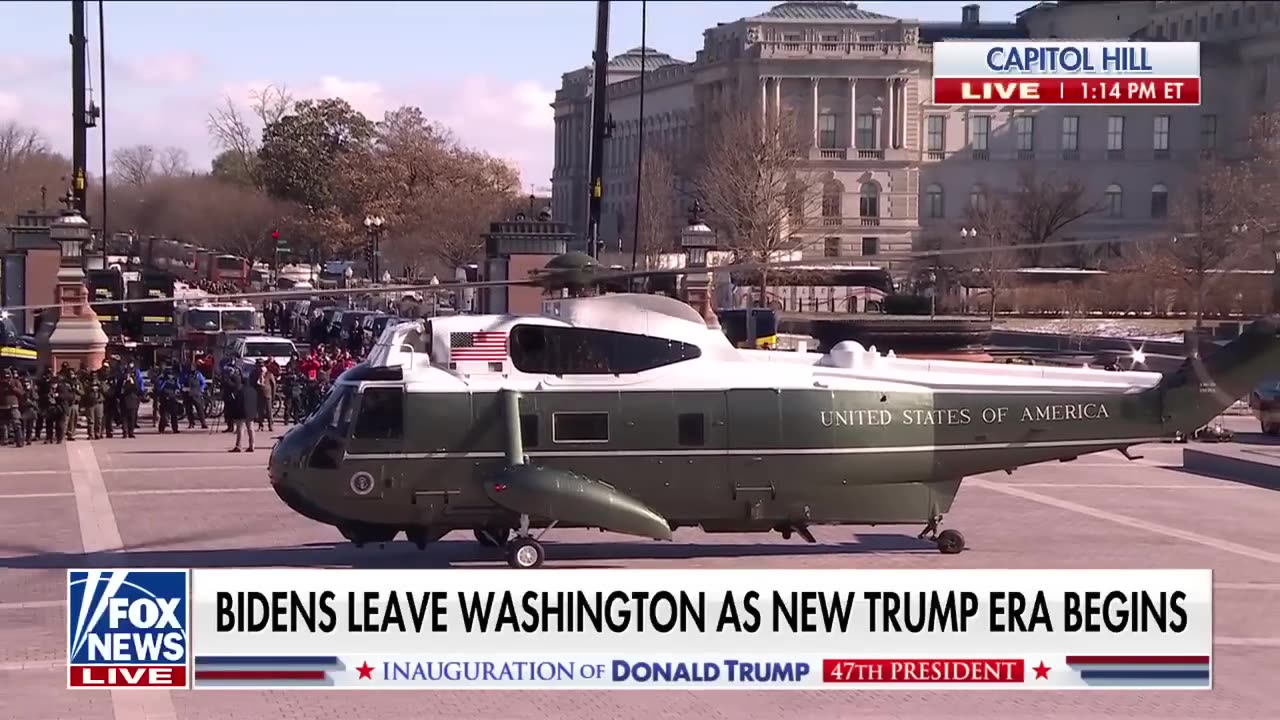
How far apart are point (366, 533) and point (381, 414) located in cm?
125

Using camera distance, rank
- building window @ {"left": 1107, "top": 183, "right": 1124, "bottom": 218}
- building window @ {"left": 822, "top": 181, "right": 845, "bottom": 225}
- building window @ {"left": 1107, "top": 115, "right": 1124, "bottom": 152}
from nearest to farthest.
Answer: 1. building window @ {"left": 1107, "top": 115, "right": 1124, "bottom": 152}
2. building window @ {"left": 822, "top": 181, "right": 845, "bottom": 225}
3. building window @ {"left": 1107, "top": 183, "right": 1124, "bottom": 218}

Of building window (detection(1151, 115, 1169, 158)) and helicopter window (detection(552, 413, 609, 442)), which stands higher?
building window (detection(1151, 115, 1169, 158))

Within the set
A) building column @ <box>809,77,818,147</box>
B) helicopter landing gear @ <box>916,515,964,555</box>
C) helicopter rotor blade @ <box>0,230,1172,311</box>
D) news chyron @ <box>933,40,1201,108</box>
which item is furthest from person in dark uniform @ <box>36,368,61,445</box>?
building column @ <box>809,77,818,147</box>

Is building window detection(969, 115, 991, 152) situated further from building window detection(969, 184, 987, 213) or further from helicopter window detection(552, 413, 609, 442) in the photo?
helicopter window detection(552, 413, 609, 442)

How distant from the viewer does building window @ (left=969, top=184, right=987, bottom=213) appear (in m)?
→ 99.0

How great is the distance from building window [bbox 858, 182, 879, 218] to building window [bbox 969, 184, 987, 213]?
5.75 metres

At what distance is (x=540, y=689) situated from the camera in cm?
1247

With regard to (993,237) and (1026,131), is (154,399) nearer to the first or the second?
(993,237)

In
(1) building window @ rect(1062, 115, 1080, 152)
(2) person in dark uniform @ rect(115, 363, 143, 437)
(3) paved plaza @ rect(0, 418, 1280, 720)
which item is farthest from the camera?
(1) building window @ rect(1062, 115, 1080, 152)

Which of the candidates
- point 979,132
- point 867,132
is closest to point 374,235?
point 867,132

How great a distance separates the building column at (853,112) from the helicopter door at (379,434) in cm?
8990

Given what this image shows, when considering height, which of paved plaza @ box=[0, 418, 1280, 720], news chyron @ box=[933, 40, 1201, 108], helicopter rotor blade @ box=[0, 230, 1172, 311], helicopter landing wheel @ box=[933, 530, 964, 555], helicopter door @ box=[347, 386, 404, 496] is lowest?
paved plaza @ box=[0, 418, 1280, 720]

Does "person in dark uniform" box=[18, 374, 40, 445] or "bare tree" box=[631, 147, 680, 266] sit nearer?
"person in dark uniform" box=[18, 374, 40, 445]

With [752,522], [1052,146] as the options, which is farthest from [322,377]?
[1052,146]
